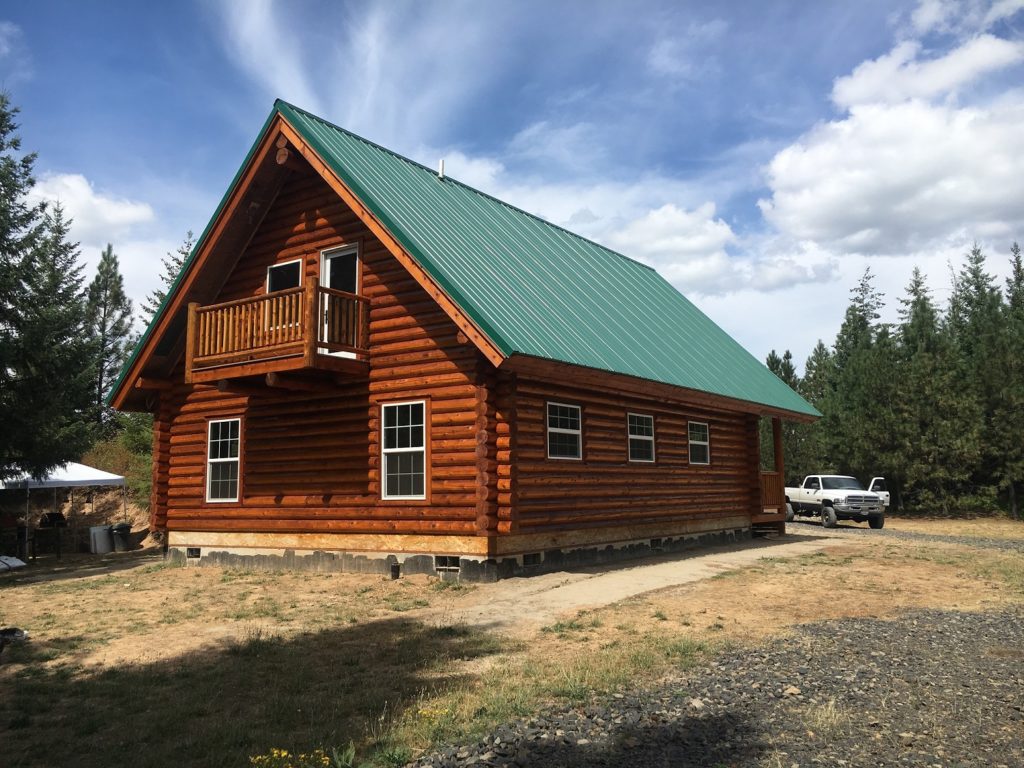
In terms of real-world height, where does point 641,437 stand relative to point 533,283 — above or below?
below

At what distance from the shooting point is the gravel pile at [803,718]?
5.69 m

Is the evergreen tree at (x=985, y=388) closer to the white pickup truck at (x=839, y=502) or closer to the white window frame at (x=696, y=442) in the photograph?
the white pickup truck at (x=839, y=502)

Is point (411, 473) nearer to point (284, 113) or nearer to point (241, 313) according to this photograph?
point (241, 313)

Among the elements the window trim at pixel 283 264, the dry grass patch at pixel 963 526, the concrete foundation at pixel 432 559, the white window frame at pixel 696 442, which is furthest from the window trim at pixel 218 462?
the dry grass patch at pixel 963 526

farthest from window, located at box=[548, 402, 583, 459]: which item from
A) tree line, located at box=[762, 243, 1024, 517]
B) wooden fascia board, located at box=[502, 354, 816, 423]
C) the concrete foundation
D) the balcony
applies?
tree line, located at box=[762, 243, 1024, 517]

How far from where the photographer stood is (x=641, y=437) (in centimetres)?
1897

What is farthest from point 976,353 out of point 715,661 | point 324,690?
point 324,690

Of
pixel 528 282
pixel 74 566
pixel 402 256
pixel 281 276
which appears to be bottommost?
pixel 74 566

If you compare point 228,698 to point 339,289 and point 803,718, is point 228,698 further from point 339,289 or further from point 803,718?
point 339,289

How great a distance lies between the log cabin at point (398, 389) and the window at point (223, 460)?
0.18 ft

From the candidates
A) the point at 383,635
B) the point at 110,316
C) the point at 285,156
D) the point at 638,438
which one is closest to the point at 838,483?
the point at 638,438

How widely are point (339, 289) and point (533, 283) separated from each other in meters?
4.08

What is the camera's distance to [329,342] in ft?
50.0

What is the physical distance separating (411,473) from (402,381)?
1742mm
